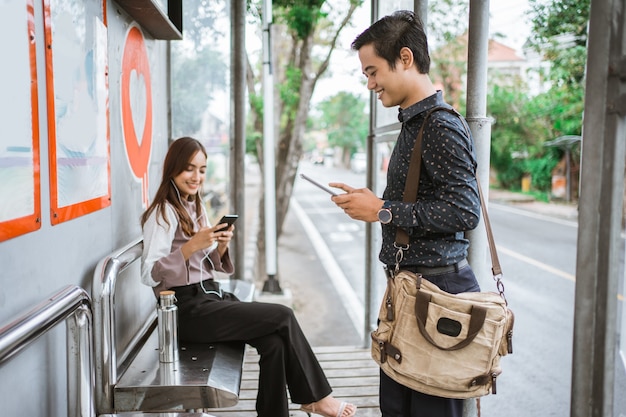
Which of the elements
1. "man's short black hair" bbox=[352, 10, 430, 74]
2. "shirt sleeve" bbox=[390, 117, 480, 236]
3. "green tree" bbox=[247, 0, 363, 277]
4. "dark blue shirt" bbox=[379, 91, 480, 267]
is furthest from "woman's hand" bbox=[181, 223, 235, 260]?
"green tree" bbox=[247, 0, 363, 277]

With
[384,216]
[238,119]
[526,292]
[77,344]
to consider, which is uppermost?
[238,119]

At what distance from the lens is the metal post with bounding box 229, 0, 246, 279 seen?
4480 mm

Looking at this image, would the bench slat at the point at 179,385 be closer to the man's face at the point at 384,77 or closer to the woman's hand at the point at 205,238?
the woman's hand at the point at 205,238

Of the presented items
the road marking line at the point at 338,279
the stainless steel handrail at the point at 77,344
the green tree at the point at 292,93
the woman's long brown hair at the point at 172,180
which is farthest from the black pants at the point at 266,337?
the green tree at the point at 292,93

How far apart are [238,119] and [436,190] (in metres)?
2.92

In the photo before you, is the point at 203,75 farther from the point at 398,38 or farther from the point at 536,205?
the point at 536,205

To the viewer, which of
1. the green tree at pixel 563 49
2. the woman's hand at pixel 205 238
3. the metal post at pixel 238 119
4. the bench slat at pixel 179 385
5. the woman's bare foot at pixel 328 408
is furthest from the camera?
the green tree at pixel 563 49

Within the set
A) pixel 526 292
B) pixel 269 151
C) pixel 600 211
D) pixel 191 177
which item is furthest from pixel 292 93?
pixel 600 211

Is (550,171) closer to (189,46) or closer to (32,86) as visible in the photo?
(189,46)

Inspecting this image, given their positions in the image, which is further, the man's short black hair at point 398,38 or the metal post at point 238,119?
the metal post at point 238,119

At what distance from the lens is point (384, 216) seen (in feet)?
6.18

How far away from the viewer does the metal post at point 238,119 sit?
4480 mm

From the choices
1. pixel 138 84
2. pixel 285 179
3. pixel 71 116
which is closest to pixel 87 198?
pixel 71 116

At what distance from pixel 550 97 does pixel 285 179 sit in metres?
13.2
